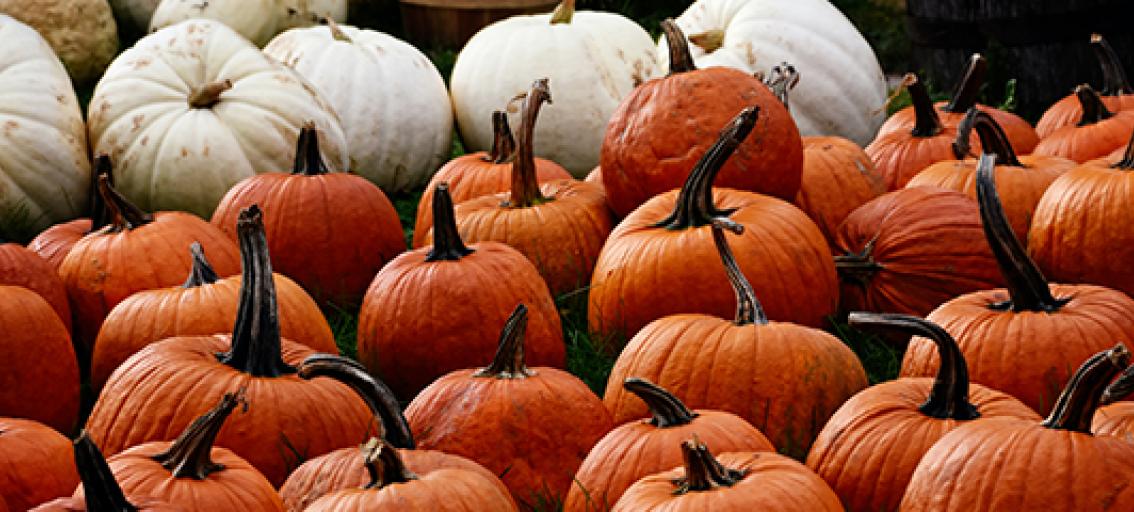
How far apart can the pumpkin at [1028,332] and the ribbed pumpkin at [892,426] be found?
1.16ft

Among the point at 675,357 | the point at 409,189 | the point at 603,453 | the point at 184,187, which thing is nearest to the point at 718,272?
the point at 675,357

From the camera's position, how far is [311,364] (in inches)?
86.0

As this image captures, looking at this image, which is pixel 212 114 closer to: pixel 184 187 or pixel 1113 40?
pixel 184 187

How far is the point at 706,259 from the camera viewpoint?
312 centimetres

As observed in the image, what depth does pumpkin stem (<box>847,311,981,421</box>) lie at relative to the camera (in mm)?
2199

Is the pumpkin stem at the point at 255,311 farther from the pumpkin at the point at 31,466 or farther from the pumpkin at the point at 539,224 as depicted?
the pumpkin at the point at 539,224

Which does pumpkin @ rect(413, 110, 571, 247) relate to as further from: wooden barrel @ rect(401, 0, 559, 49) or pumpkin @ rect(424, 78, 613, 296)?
wooden barrel @ rect(401, 0, 559, 49)

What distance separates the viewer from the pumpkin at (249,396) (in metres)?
2.46

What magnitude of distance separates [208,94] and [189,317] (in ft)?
5.68

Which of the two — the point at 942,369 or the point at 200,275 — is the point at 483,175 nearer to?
the point at 200,275

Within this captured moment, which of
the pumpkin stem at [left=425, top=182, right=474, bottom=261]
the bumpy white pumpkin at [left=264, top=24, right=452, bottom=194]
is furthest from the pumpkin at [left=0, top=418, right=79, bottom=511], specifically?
the bumpy white pumpkin at [left=264, top=24, right=452, bottom=194]

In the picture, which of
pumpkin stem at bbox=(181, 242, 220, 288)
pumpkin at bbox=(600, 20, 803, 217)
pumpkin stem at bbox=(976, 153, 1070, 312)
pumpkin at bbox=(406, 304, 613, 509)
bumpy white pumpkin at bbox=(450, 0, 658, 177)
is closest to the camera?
pumpkin at bbox=(406, 304, 613, 509)

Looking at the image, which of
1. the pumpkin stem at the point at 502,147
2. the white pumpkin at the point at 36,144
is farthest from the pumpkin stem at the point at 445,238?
the white pumpkin at the point at 36,144

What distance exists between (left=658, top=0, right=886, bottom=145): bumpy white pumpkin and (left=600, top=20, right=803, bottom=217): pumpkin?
149cm
